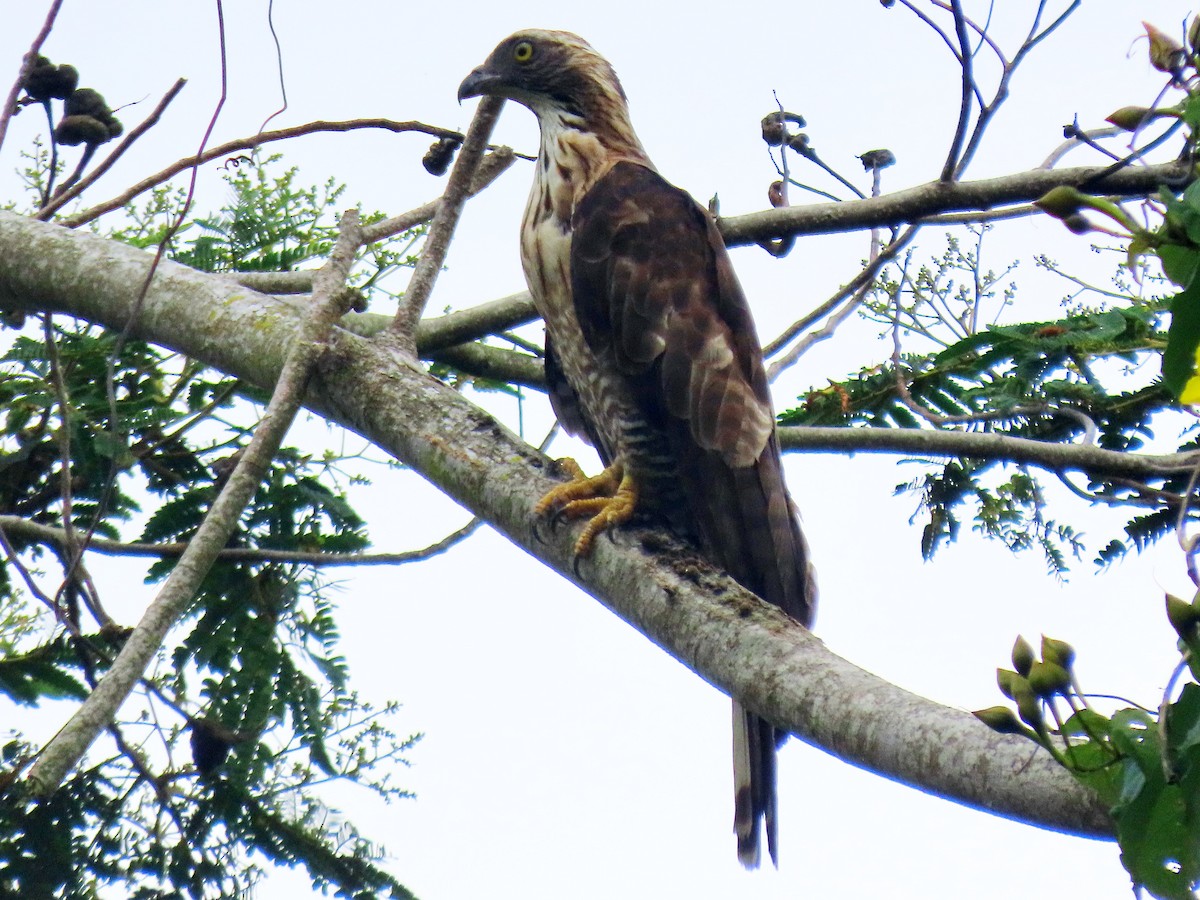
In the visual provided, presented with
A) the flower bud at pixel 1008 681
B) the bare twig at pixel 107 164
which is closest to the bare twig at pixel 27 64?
the bare twig at pixel 107 164

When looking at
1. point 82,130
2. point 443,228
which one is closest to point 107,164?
point 82,130

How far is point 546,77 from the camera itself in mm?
4211

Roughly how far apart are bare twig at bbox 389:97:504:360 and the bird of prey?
46cm

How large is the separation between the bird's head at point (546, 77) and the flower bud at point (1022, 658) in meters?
3.10

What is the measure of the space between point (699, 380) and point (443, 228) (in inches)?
31.0

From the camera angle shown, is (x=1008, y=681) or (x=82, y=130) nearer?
(x=1008, y=681)

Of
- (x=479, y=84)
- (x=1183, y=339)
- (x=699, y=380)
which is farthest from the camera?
(x=479, y=84)

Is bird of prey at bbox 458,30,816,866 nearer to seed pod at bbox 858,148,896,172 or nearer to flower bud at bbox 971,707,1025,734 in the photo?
seed pod at bbox 858,148,896,172

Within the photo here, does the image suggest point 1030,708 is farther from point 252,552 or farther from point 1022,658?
point 252,552

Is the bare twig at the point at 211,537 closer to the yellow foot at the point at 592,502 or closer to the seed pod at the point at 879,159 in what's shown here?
the yellow foot at the point at 592,502

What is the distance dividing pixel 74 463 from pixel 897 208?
2.22 metres

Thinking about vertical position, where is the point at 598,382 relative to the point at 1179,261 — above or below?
above

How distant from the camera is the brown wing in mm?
3332

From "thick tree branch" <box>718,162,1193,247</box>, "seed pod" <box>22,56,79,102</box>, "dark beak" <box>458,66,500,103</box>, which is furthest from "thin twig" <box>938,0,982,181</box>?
"seed pod" <box>22,56,79,102</box>
